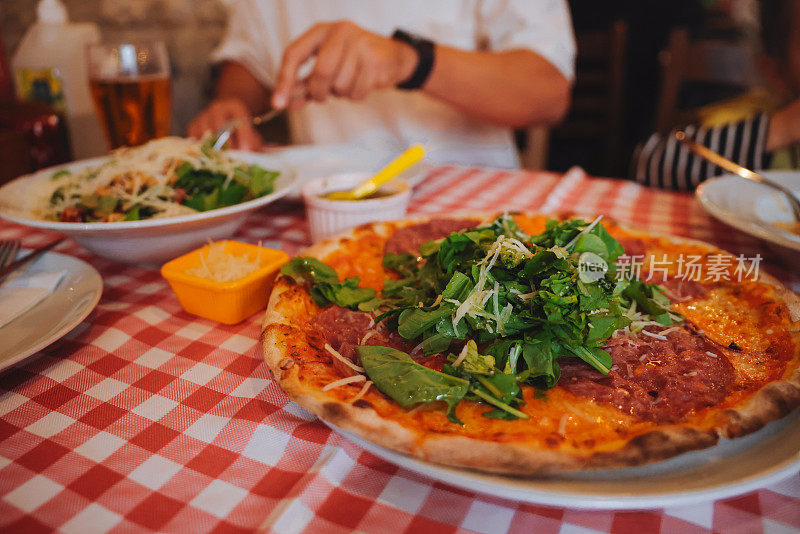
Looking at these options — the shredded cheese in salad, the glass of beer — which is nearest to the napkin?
the shredded cheese in salad

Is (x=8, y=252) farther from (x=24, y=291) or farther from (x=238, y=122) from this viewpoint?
(x=238, y=122)

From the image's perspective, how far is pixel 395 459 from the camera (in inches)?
26.5

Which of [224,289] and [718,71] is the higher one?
[718,71]

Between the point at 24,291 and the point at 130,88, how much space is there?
1.07 metres

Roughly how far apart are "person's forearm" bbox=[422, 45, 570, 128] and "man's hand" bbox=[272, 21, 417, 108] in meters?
0.34

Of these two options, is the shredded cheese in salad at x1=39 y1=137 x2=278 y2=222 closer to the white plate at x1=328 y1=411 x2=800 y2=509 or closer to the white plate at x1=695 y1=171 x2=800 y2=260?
the white plate at x1=328 y1=411 x2=800 y2=509

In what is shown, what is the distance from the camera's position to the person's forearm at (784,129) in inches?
81.4

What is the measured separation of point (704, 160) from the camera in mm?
2109

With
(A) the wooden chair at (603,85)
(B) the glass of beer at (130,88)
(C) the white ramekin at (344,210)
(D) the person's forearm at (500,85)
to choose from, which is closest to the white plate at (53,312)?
(C) the white ramekin at (344,210)

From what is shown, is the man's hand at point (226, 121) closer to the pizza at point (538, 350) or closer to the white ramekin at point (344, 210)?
the white ramekin at point (344, 210)

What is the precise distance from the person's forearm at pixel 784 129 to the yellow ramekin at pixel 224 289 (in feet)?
6.90

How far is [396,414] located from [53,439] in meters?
0.54

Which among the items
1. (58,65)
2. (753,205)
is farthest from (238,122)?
(753,205)

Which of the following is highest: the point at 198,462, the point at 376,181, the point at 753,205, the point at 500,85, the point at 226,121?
the point at 500,85
